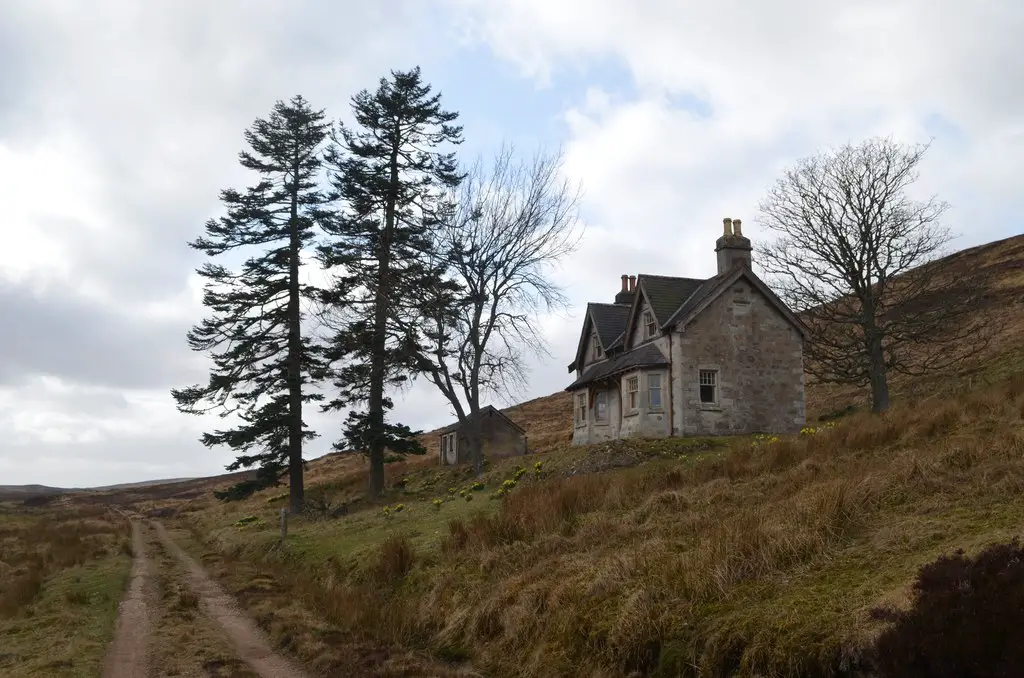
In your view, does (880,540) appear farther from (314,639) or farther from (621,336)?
(621,336)

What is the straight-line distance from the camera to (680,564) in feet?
31.7

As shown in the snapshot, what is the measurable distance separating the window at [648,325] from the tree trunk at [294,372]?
1706 centimetres

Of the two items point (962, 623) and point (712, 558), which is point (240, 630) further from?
point (962, 623)

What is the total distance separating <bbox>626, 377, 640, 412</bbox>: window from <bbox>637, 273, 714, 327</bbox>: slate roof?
2671mm

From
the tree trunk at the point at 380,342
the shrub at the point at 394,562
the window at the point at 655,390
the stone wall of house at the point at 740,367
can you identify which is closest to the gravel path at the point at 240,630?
the shrub at the point at 394,562

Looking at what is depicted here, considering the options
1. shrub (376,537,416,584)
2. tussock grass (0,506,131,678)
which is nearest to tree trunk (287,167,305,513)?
tussock grass (0,506,131,678)

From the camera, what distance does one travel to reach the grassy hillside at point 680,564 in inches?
308

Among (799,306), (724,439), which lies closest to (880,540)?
(724,439)

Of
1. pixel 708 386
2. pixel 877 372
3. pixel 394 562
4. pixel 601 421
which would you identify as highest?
pixel 877 372

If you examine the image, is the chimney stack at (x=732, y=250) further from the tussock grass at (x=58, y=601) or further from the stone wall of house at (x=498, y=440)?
the tussock grass at (x=58, y=601)

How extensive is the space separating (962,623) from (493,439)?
43668mm

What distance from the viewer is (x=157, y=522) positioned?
1785 inches

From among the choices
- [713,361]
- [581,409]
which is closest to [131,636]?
[713,361]

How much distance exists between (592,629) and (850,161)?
29.8 metres
